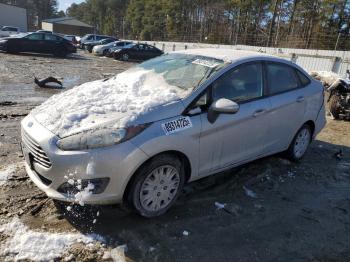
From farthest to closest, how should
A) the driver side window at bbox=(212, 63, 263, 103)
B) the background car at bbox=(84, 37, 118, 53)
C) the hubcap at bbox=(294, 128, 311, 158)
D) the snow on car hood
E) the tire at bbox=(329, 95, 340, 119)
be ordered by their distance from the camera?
the background car at bbox=(84, 37, 118, 53), the tire at bbox=(329, 95, 340, 119), the hubcap at bbox=(294, 128, 311, 158), the driver side window at bbox=(212, 63, 263, 103), the snow on car hood

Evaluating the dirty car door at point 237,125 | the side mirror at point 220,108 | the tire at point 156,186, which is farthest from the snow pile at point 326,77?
the tire at point 156,186

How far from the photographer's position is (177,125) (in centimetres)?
377

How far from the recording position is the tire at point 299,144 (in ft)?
18.9

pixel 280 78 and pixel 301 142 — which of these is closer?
pixel 280 78

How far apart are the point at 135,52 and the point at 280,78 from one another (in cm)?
2384

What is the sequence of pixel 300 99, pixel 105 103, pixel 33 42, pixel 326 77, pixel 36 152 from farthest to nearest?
pixel 33 42 → pixel 326 77 → pixel 300 99 → pixel 105 103 → pixel 36 152

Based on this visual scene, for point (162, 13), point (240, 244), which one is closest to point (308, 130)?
point (240, 244)

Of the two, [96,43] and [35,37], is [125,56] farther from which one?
[96,43]

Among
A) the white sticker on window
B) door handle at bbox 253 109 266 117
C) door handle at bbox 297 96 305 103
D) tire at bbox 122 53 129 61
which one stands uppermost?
the white sticker on window

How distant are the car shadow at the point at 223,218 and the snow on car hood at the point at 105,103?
0.93 m

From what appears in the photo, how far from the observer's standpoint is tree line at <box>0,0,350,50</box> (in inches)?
1354

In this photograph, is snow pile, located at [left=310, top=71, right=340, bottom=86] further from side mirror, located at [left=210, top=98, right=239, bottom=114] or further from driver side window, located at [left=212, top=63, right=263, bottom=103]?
side mirror, located at [left=210, top=98, right=239, bottom=114]

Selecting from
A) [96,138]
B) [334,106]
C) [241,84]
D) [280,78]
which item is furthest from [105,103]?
[334,106]

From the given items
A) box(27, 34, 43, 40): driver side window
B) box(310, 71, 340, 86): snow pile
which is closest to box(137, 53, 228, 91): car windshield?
box(310, 71, 340, 86): snow pile
